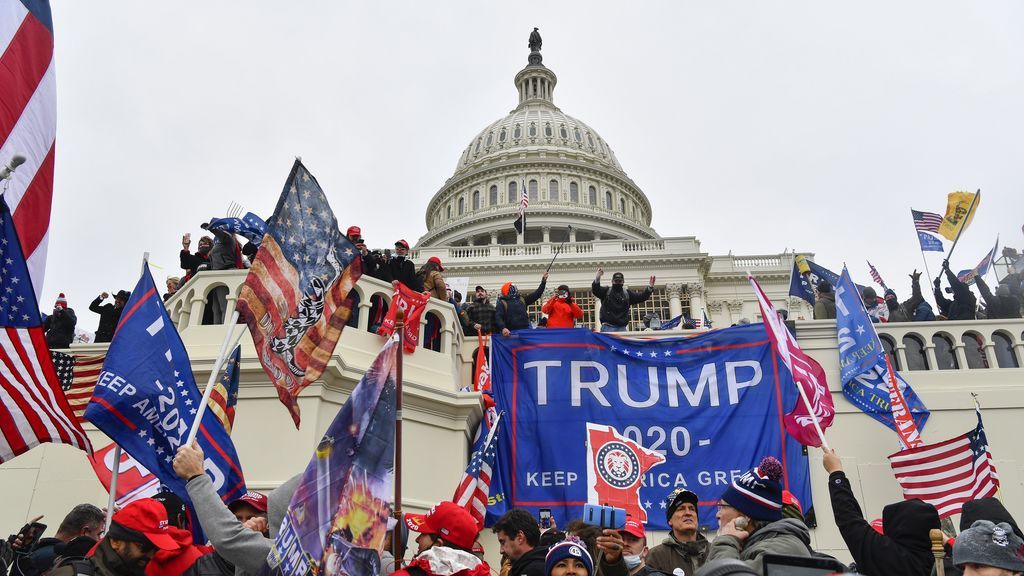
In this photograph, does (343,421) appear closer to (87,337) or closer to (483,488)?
(483,488)

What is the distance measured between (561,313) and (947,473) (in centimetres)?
618

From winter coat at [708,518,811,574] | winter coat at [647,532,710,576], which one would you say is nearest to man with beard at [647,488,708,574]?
winter coat at [647,532,710,576]

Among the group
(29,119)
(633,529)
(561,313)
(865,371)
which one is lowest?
(633,529)

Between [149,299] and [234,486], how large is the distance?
1621 millimetres

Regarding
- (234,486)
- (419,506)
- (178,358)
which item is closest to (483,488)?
(419,506)

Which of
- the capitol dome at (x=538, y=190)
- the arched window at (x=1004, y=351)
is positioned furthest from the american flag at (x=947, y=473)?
the capitol dome at (x=538, y=190)

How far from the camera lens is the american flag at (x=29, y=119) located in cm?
535

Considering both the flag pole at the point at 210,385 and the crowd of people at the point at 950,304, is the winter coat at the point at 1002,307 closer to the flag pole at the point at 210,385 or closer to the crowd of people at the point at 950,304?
the crowd of people at the point at 950,304

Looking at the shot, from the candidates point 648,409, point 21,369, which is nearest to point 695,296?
point 648,409

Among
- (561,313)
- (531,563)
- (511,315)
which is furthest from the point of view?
(561,313)

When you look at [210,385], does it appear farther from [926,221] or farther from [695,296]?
[695,296]

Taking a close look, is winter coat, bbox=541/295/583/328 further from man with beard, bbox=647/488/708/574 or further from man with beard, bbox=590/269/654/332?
man with beard, bbox=647/488/708/574

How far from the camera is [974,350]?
12.6 m

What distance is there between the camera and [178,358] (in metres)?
5.95
